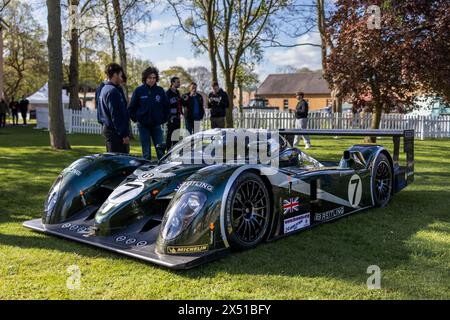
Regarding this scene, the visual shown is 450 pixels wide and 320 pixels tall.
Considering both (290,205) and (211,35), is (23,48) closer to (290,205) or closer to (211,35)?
(211,35)

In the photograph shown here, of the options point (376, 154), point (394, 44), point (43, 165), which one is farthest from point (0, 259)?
point (394, 44)

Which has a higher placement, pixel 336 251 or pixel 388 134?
pixel 388 134

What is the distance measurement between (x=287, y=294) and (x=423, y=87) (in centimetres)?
1277

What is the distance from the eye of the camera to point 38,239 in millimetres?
4602

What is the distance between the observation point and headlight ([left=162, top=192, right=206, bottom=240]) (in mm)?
3828

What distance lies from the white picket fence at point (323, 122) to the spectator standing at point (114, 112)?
13.4 m

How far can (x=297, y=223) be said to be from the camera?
15.7 ft

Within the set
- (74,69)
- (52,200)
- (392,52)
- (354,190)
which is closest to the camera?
(52,200)

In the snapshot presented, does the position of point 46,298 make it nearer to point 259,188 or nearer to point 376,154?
point 259,188

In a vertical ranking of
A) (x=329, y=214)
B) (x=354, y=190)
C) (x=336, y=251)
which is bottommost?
(x=336, y=251)

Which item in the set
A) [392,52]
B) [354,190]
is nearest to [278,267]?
[354,190]

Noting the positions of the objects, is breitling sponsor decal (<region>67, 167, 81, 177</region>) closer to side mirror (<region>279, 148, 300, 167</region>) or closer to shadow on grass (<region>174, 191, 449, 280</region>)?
shadow on grass (<region>174, 191, 449, 280</region>)

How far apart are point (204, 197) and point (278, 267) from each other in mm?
824

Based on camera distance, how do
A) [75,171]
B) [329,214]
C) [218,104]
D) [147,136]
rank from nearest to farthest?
1. [75,171]
2. [329,214]
3. [147,136]
4. [218,104]
